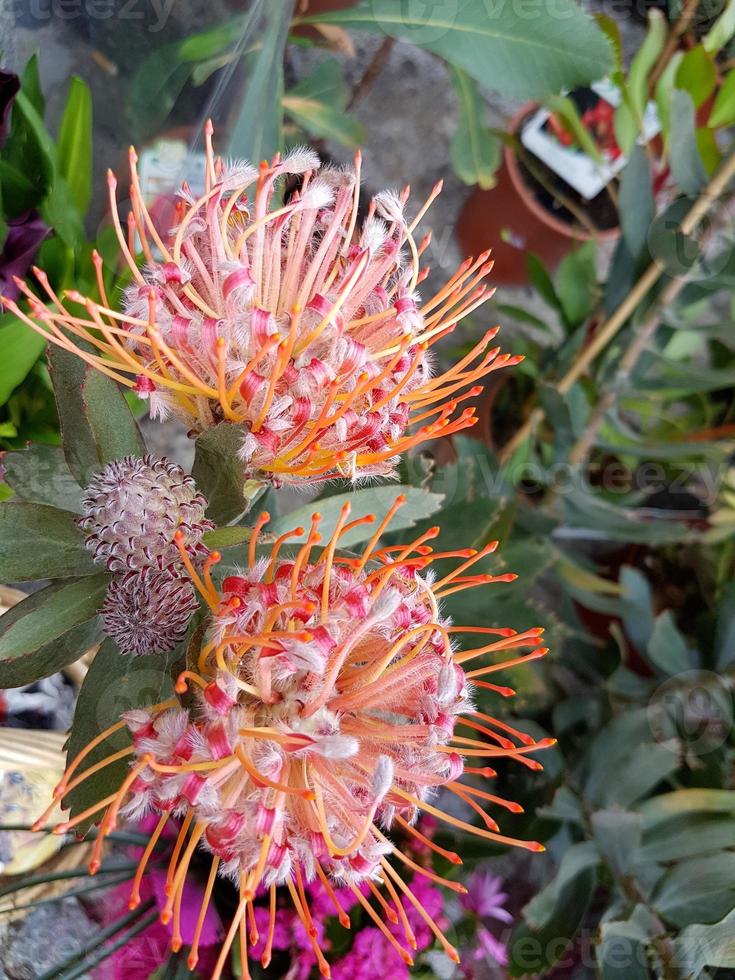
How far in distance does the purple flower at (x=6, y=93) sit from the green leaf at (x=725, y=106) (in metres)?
0.78

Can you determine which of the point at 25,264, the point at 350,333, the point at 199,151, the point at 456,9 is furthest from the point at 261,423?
the point at 456,9

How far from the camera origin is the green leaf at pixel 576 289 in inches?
40.9

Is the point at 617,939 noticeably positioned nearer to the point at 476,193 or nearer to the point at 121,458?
the point at 121,458

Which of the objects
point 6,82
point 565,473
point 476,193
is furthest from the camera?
point 476,193

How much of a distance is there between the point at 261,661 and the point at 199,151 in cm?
50

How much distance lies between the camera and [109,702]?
0.37 meters

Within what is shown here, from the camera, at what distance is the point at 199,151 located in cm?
65

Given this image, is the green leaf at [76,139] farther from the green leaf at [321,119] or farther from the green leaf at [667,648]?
the green leaf at [667,648]

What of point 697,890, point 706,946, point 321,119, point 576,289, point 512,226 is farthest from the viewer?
point 512,226

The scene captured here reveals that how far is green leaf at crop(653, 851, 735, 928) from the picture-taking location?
657 mm

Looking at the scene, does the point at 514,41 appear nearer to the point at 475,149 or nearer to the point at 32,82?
the point at 475,149

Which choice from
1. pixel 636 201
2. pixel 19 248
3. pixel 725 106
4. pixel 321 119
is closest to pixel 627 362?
pixel 636 201

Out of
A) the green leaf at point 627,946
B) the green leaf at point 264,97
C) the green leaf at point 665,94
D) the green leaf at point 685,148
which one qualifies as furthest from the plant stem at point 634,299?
the green leaf at point 627,946

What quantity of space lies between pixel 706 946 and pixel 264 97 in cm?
75
